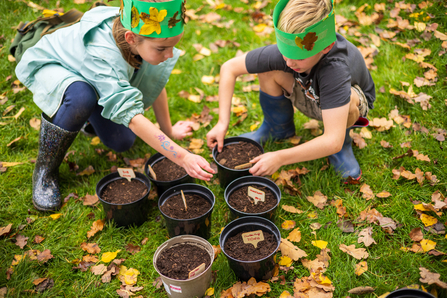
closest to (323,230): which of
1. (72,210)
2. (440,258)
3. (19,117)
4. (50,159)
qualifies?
(440,258)

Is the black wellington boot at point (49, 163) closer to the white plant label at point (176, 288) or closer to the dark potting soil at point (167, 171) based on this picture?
the dark potting soil at point (167, 171)

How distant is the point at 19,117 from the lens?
10.1 feet

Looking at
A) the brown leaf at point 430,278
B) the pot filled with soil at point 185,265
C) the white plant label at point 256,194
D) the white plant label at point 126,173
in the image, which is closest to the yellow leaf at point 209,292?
the pot filled with soil at point 185,265

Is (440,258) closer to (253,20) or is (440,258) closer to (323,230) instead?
(323,230)

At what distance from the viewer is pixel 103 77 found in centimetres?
204

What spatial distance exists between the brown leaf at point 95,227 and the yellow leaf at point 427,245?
1924 mm

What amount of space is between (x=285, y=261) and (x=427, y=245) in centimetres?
79

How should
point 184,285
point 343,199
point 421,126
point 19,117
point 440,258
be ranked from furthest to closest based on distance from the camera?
point 19,117 → point 421,126 → point 343,199 → point 440,258 → point 184,285

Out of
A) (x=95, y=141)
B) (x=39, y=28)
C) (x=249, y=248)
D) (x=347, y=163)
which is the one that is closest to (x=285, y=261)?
(x=249, y=248)

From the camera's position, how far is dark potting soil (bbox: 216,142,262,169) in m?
2.36

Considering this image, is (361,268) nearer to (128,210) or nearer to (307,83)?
(307,83)

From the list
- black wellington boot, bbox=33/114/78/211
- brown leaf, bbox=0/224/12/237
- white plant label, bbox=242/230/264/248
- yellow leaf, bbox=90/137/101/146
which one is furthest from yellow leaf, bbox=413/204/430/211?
brown leaf, bbox=0/224/12/237

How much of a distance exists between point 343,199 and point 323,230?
311 mm

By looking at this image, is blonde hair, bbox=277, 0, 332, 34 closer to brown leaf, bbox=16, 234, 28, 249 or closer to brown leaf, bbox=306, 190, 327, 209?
brown leaf, bbox=306, 190, 327, 209
